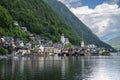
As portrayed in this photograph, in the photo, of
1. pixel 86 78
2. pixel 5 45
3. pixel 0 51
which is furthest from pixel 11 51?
pixel 86 78

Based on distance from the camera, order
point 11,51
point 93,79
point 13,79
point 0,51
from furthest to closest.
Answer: point 11,51
point 0,51
point 93,79
point 13,79

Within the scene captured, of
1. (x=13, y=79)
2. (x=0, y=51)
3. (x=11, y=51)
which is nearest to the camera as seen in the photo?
(x=13, y=79)

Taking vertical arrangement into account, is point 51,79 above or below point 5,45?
below

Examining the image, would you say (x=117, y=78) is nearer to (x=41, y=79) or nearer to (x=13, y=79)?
(x=41, y=79)

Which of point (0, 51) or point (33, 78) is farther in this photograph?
point (0, 51)

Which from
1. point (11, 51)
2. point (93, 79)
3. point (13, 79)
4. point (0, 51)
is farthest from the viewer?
point (11, 51)

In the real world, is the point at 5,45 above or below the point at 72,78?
above

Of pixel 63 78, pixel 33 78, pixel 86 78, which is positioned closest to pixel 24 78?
pixel 33 78

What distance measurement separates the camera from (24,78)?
6694cm

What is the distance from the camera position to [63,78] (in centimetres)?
6825

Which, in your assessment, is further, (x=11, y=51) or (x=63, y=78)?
(x=11, y=51)

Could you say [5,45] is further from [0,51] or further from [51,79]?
[51,79]

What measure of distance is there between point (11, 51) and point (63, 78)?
12715 centimetres

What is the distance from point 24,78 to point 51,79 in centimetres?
458
